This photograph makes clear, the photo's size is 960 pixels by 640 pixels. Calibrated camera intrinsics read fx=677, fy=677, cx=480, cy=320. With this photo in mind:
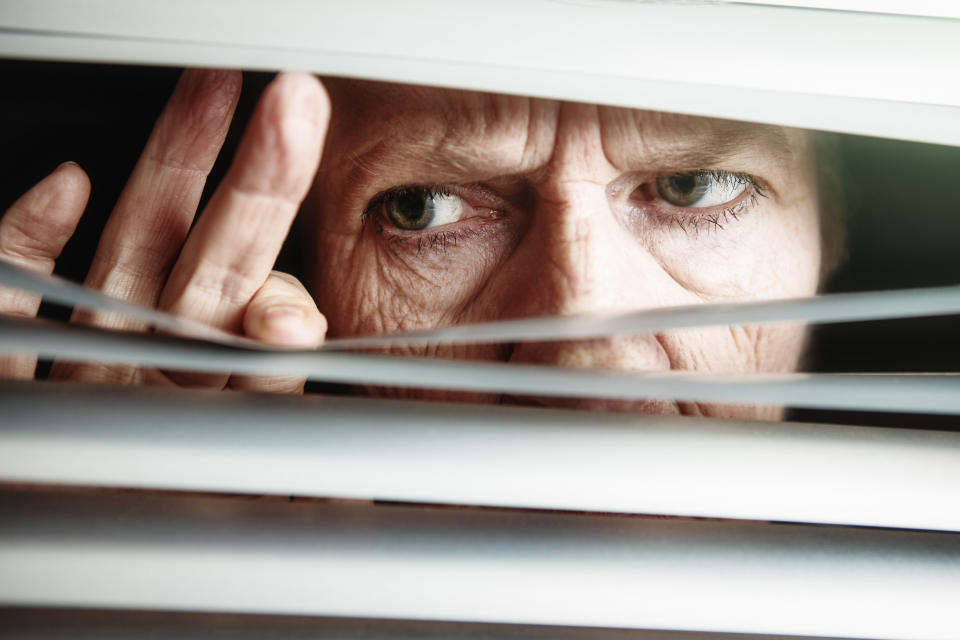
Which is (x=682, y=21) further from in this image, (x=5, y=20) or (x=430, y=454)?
(x=5, y=20)

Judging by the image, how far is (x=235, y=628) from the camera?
52 centimetres

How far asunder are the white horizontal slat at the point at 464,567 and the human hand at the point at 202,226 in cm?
15

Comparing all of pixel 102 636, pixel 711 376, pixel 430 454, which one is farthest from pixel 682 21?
pixel 102 636

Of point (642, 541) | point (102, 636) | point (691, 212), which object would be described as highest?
point (691, 212)

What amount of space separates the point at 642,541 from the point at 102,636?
0.41 meters

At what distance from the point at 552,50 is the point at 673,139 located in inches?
13.4

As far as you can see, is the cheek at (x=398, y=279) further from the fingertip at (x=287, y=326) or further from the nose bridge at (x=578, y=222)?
the fingertip at (x=287, y=326)

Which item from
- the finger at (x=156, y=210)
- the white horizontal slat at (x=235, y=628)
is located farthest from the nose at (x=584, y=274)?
the finger at (x=156, y=210)

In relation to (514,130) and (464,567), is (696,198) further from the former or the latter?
(464,567)

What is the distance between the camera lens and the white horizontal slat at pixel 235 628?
1.64 feet

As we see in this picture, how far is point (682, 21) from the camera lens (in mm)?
495

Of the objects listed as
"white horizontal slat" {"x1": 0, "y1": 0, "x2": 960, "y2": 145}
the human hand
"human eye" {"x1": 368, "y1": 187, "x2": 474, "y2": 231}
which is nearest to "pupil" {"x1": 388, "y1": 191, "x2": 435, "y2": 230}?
"human eye" {"x1": 368, "y1": 187, "x2": 474, "y2": 231}

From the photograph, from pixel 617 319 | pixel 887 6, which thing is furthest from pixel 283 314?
pixel 887 6

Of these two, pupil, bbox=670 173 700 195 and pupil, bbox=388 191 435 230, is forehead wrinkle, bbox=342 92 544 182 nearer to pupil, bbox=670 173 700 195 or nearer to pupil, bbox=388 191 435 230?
pupil, bbox=388 191 435 230
